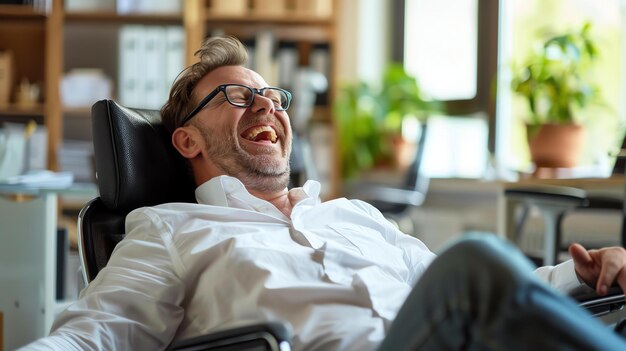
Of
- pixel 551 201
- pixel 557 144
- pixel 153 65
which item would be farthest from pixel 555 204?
pixel 153 65

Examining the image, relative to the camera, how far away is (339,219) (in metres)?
1.79

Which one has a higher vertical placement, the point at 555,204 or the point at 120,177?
the point at 120,177

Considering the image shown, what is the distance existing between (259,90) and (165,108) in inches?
9.7

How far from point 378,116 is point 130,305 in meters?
3.33

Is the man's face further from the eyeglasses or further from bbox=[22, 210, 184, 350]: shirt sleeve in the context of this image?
bbox=[22, 210, 184, 350]: shirt sleeve

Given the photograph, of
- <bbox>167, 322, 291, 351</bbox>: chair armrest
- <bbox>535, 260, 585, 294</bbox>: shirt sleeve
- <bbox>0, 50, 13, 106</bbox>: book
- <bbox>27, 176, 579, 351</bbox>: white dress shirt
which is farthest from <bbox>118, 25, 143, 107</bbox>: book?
<bbox>167, 322, 291, 351</bbox>: chair armrest

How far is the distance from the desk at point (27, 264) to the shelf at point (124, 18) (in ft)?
7.22

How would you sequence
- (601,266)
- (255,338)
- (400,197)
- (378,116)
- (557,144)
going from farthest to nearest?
(378,116)
(400,197)
(557,144)
(601,266)
(255,338)

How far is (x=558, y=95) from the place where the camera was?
3.49 metres

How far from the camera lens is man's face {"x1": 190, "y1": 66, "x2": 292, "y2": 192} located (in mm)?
1857

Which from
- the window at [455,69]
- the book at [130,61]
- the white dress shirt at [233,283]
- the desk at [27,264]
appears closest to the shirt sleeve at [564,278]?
the white dress shirt at [233,283]

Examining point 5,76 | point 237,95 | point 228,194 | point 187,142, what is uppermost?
point 5,76

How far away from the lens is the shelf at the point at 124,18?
4570 millimetres

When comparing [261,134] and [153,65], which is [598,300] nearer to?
[261,134]
